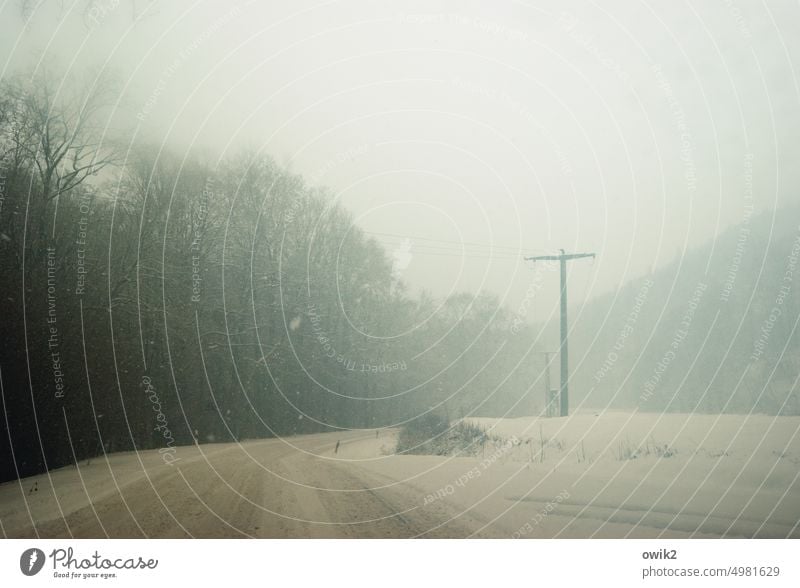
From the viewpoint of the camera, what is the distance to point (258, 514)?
26.3ft

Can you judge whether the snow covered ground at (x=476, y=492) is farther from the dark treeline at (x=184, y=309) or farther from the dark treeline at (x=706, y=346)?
the dark treeline at (x=706, y=346)

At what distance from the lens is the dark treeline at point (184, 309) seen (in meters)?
11.1

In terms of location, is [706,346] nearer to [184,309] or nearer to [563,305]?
[563,305]

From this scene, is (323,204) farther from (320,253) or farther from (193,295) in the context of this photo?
(193,295)

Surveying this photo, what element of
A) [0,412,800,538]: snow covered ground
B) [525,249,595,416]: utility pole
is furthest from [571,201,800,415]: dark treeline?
[0,412,800,538]: snow covered ground

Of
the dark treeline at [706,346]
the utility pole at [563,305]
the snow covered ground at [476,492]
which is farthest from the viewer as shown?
the dark treeline at [706,346]

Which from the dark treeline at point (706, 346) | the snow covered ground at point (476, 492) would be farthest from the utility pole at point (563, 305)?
the snow covered ground at point (476, 492)

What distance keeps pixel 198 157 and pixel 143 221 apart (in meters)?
2.38

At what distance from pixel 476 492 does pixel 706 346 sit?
27759 millimetres

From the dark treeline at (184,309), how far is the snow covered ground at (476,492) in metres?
1.67

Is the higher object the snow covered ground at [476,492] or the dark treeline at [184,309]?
the dark treeline at [184,309]

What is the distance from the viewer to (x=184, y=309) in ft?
55.5

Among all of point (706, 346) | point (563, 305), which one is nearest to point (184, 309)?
point (563, 305)

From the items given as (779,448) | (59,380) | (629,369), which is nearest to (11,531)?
(59,380)
